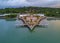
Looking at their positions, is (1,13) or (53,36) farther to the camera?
(1,13)

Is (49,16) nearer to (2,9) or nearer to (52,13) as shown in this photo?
(52,13)

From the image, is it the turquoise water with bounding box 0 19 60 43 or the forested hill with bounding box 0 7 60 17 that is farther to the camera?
the forested hill with bounding box 0 7 60 17

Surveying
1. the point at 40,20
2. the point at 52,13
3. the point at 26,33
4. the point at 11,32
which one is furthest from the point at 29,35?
the point at 52,13

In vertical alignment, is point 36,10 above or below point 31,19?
above

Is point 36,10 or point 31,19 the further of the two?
point 36,10
